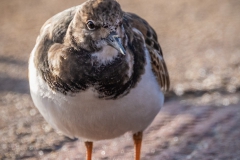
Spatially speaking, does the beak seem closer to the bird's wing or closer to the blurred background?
the bird's wing

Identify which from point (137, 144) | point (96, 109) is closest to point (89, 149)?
point (137, 144)

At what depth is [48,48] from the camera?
322 cm

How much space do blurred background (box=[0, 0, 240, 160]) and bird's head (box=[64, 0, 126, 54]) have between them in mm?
1296

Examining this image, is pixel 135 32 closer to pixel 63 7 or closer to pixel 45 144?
pixel 45 144

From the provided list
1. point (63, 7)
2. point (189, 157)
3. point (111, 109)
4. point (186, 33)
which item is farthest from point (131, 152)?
point (63, 7)

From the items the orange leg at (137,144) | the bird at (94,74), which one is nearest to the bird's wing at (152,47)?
the bird at (94,74)

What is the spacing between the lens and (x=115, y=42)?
9.42ft

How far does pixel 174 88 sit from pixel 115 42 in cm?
205

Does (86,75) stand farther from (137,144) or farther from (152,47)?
(137,144)

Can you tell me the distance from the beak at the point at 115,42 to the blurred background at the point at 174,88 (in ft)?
4.34

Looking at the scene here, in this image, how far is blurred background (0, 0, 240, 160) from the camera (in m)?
4.04

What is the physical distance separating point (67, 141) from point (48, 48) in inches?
47.3

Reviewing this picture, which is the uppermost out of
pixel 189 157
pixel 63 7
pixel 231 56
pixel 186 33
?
pixel 63 7

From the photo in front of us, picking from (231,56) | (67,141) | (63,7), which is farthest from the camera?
(63,7)
